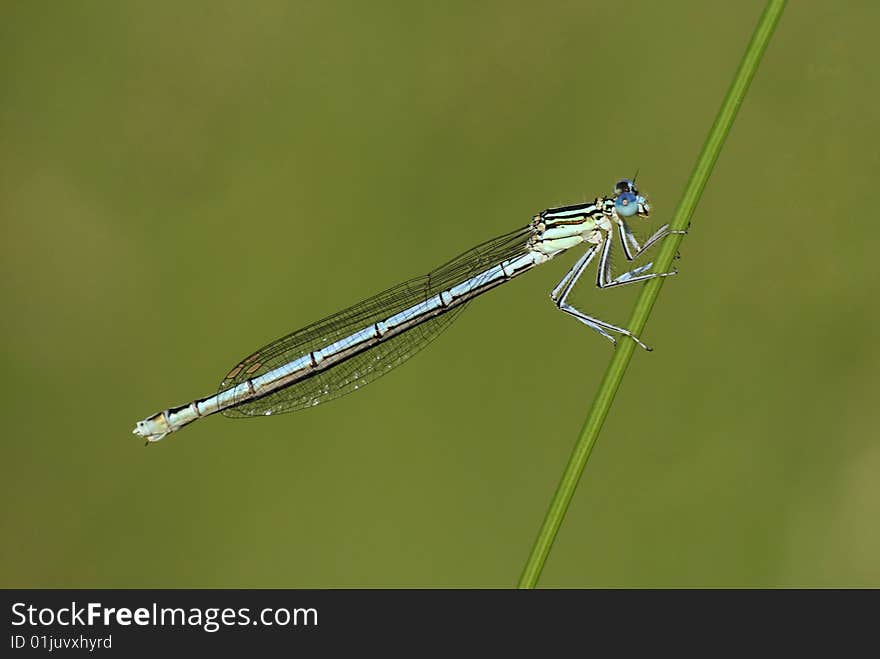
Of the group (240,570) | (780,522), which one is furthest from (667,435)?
(240,570)

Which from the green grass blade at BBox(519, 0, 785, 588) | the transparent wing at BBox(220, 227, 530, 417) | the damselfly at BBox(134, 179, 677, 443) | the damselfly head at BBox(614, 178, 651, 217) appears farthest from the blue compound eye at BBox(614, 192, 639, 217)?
the green grass blade at BBox(519, 0, 785, 588)

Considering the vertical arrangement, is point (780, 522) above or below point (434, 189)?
below

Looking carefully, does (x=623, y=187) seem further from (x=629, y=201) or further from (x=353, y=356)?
(x=353, y=356)

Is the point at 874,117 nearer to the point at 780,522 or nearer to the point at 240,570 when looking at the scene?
the point at 780,522

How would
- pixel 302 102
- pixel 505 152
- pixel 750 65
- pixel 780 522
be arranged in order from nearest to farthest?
pixel 750 65 < pixel 780 522 < pixel 505 152 < pixel 302 102

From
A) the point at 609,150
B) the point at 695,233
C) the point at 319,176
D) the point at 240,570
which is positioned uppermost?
the point at 319,176

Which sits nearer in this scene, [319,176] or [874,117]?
[874,117]

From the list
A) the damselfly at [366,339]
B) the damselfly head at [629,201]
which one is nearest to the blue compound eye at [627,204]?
the damselfly head at [629,201]
